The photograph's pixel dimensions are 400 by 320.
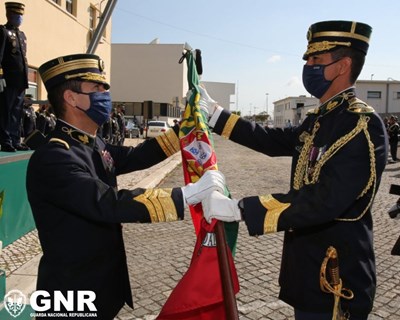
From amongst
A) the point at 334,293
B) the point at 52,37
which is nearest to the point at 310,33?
the point at 334,293

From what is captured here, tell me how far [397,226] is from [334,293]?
556 centimetres

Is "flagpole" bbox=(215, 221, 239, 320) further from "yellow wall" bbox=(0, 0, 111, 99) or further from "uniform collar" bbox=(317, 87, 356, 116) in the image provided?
"yellow wall" bbox=(0, 0, 111, 99)

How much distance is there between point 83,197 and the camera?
73.2 inches

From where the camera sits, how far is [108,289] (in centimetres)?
222

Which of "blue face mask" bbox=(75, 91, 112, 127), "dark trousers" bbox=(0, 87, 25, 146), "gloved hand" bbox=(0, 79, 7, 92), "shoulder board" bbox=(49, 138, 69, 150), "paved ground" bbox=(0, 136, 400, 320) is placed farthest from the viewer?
"dark trousers" bbox=(0, 87, 25, 146)

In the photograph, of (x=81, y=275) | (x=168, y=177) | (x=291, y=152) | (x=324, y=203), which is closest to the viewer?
(x=324, y=203)

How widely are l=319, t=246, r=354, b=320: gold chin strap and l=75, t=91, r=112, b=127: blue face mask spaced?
57.4 inches

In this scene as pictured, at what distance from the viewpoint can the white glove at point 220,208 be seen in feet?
6.17

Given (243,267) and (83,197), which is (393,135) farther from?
(83,197)

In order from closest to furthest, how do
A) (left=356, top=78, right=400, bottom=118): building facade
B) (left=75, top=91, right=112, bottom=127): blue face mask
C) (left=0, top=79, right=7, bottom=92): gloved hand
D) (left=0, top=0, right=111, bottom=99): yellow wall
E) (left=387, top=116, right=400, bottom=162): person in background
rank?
1. (left=75, top=91, right=112, bottom=127): blue face mask
2. (left=0, top=79, right=7, bottom=92): gloved hand
3. (left=0, top=0, right=111, bottom=99): yellow wall
4. (left=387, top=116, right=400, bottom=162): person in background
5. (left=356, top=78, right=400, bottom=118): building facade

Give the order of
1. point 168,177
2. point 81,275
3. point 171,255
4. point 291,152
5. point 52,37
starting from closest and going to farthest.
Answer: point 81,275, point 291,152, point 171,255, point 168,177, point 52,37

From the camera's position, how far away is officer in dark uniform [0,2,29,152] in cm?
562

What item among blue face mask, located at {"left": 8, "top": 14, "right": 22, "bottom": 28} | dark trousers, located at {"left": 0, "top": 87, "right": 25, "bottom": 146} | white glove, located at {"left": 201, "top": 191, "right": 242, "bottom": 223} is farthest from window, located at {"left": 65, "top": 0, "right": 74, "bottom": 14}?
white glove, located at {"left": 201, "top": 191, "right": 242, "bottom": 223}

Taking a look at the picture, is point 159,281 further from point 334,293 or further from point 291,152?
point 334,293
